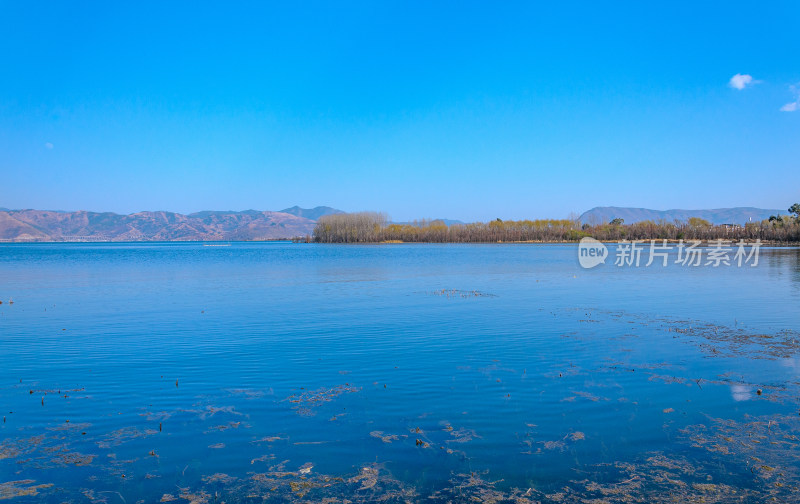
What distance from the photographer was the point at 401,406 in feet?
28.6

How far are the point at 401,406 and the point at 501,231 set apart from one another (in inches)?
6283

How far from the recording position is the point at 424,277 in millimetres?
34625

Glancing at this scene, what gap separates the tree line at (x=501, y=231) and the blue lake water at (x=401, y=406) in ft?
445

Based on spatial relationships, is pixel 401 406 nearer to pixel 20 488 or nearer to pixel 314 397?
pixel 314 397

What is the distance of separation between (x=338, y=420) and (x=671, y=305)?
17294mm

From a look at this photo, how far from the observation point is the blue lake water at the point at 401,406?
19.9 ft

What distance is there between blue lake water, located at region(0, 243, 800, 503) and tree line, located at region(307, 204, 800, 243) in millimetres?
135664

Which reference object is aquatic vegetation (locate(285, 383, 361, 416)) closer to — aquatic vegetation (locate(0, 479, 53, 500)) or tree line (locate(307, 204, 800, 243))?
aquatic vegetation (locate(0, 479, 53, 500))

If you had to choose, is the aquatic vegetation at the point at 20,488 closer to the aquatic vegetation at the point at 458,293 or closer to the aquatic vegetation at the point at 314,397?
the aquatic vegetation at the point at 314,397

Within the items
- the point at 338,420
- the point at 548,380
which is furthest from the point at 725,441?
the point at 338,420

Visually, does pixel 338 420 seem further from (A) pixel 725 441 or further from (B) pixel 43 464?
(A) pixel 725 441

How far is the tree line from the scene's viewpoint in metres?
146

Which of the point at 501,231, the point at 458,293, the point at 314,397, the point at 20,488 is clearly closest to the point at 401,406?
the point at 314,397

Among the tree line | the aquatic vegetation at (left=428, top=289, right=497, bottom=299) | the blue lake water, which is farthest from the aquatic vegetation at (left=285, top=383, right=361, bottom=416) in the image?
the tree line
